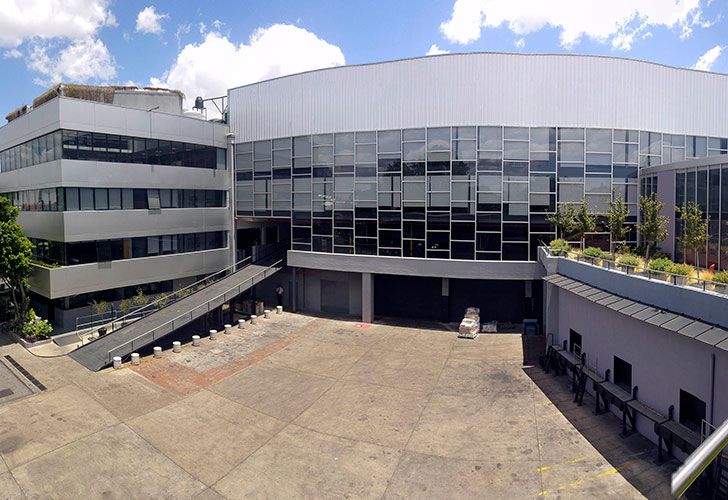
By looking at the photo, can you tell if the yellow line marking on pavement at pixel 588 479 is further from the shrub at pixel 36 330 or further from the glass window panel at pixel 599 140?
the shrub at pixel 36 330

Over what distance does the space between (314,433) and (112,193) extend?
20.4m

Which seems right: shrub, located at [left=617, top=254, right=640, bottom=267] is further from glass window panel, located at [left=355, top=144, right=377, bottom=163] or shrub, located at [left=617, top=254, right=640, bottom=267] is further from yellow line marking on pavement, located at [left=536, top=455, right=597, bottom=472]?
glass window panel, located at [left=355, top=144, right=377, bottom=163]

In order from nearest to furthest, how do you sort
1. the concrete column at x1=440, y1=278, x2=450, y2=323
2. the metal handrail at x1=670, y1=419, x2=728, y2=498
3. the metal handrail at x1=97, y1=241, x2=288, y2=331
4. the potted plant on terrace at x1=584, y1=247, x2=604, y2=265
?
1. the metal handrail at x1=670, y1=419, x2=728, y2=498
2. the potted plant on terrace at x1=584, y1=247, x2=604, y2=265
3. the metal handrail at x1=97, y1=241, x2=288, y2=331
4. the concrete column at x1=440, y1=278, x2=450, y2=323

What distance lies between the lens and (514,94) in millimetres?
26453

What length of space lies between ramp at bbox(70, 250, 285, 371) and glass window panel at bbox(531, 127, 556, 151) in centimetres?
1819

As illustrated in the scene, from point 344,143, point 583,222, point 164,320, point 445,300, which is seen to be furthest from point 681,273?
point 164,320

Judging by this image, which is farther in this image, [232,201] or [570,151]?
[232,201]

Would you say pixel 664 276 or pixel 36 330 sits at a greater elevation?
pixel 664 276

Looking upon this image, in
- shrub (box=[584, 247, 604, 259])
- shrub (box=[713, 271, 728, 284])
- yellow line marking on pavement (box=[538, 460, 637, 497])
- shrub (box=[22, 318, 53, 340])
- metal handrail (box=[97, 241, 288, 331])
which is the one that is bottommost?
yellow line marking on pavement (box=[538, 460, 637, 497])

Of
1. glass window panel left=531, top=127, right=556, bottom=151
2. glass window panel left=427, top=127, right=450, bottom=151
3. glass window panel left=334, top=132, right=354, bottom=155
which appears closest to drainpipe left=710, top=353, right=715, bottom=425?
glass window panel left=531, top=127, right=556, bottom=151

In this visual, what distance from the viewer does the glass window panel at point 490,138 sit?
26547 millimetres

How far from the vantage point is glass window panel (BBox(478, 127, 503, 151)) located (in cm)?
2655

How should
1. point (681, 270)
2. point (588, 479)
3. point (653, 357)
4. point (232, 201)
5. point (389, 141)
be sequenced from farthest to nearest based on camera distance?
1. point (232, 201)
2. point (389, 141)
3. point (653, 357)
4. point (681, 270)
5. point (588, 479)

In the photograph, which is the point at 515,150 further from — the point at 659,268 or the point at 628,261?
the point at 659,268
